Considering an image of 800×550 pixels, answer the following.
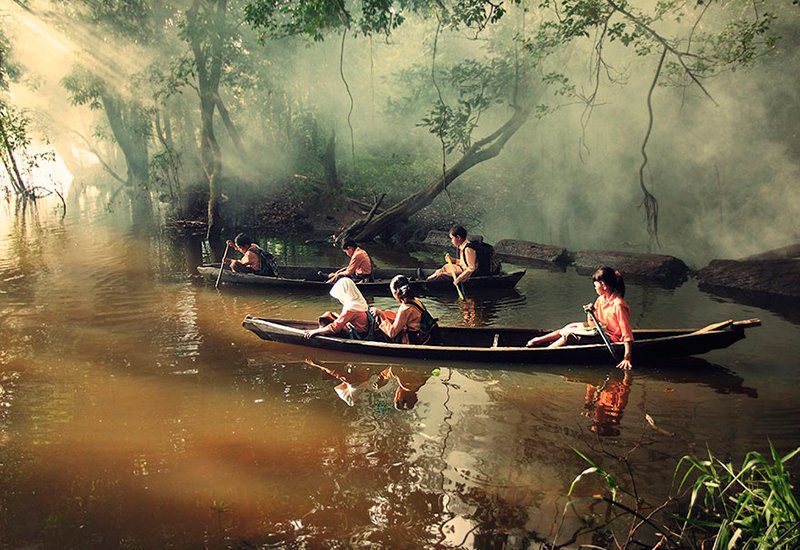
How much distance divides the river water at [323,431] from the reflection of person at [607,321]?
1.27 feet

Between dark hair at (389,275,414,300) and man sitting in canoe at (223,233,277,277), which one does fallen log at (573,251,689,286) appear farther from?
dark hair at (389,275,414,300)

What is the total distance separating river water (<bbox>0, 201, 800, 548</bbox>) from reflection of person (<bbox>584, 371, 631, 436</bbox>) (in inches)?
1.1

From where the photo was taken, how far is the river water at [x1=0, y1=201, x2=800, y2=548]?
4.63 meters

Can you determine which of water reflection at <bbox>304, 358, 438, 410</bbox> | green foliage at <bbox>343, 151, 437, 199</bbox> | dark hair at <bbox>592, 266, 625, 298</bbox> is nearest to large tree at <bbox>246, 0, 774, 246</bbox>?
green foliage at <bbox>343, 151, 437, 199</bbox>

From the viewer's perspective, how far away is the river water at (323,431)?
4633mm

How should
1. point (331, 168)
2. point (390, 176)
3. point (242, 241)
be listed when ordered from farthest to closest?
point (390, 176) → point (331, 168) → point (242, 241)

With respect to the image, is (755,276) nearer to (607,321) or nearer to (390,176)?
(607,321)

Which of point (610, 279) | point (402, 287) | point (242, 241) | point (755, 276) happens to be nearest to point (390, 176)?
point (242, 241)

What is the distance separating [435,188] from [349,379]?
11.0 meters

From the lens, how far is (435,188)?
17.9 meters

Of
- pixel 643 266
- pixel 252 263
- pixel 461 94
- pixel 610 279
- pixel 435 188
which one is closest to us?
pixel 610 279

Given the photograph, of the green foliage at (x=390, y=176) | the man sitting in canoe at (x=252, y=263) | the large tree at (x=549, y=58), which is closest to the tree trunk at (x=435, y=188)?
the large tree at (x=549, y=58)

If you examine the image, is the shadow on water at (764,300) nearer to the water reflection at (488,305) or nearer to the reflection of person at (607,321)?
the water reflection at (488,305)

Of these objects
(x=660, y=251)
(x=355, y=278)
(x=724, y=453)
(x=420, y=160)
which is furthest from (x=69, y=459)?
(x=420, y=160)
